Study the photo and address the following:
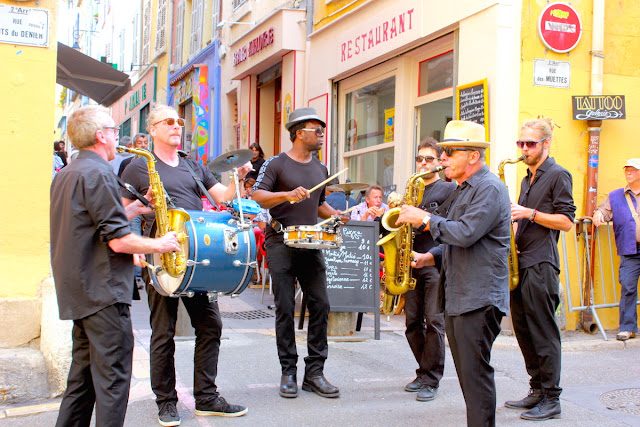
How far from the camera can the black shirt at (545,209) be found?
4859 mm

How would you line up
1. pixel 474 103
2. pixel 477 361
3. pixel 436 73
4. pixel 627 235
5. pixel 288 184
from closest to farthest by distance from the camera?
pixel 477 361, pixel 288 184, pixel 627 235, pixel 474 103, pixel 436 73

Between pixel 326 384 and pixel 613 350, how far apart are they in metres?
3.53

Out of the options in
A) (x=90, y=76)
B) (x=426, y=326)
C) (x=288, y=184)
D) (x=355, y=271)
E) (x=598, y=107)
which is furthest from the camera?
(x=90, y=76)

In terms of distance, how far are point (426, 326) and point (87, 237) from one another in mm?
2775

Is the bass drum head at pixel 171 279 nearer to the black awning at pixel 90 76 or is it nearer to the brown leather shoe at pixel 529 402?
the brown leather shoe at pixel 529 402

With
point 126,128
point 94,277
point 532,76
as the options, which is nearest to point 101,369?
point 94,277

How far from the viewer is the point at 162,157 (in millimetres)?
4684

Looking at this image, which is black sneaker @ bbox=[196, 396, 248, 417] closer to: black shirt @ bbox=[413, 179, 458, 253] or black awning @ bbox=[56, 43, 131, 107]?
black shirt @ bbox=[413, 179, 458, 253]

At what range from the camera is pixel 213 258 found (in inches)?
169

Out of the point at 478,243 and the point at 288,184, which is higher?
the point at 288,184

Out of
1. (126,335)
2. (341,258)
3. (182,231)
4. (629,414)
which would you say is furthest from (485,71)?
(126,335)

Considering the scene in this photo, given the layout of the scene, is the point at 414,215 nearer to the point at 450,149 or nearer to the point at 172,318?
the point at 450,149

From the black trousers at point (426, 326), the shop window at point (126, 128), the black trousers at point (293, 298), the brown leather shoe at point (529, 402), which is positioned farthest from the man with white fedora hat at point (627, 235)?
the shop window at point (126, 128)

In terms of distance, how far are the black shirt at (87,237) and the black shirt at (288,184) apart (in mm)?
1713
